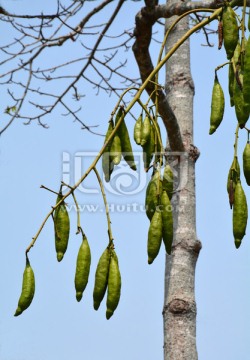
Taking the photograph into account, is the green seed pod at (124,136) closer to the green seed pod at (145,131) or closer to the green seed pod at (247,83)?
the green seed pod at (145,131)

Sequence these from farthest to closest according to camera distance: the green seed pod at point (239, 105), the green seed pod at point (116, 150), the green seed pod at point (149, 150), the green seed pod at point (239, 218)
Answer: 1. the green seed pod at point (149, 150)
2. the green seed pod at point (116, 150)
3. the green seed pod at point (239, 218)
4. the green seed pod at point (239, 105)

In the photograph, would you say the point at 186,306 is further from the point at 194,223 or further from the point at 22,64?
the point at 22,64

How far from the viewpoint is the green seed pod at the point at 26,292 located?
149 centimetres

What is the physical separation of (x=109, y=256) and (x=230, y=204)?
1.02 ft

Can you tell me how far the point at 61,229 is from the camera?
153 centimetres

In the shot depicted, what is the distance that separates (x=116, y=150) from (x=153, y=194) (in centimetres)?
14

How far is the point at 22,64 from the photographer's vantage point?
4297 mm

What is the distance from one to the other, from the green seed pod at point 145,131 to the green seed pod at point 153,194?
0.47ft

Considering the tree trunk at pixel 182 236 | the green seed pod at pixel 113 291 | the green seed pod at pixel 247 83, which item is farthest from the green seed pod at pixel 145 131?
the tree trunk at pixel 182 236

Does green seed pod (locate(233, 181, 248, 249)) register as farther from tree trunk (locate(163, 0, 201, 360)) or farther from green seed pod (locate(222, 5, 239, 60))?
tree trunk (locate(163, 0, 201, 360))

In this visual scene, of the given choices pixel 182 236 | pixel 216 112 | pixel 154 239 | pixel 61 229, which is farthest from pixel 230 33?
pixel 182 236

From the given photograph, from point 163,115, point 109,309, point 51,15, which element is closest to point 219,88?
point 109,309

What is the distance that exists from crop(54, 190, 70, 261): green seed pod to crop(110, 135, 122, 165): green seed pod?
172mm

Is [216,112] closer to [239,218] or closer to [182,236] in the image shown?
[239,218]
